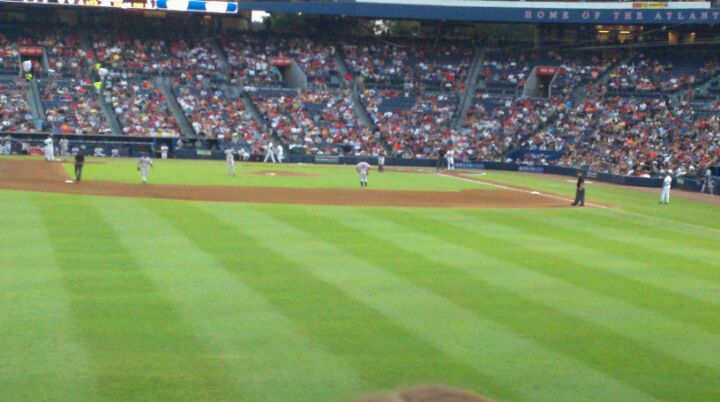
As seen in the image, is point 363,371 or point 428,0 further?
point 428,0

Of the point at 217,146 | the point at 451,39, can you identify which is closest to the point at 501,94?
the point at 451,39

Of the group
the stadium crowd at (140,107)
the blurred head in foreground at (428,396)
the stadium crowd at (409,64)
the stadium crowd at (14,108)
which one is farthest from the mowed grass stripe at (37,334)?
the stadium crowd at (409,64)

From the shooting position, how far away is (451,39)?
7250cm

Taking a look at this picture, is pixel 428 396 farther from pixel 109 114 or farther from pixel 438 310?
pixel 109 114

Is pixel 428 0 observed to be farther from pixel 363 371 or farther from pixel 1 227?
pixel 363 371

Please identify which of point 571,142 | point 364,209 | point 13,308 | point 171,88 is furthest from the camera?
point 171,88

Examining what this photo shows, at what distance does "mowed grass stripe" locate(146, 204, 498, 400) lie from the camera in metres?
10.9

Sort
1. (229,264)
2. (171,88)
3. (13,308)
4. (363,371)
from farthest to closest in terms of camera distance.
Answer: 1. (171,88)
2. (229,264)
3. (13,308)
4. (363,371)

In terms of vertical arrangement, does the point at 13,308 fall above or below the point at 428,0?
below

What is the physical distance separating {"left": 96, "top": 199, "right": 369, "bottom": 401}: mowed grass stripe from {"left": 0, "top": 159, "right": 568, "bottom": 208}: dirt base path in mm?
10190

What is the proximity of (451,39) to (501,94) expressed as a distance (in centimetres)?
788

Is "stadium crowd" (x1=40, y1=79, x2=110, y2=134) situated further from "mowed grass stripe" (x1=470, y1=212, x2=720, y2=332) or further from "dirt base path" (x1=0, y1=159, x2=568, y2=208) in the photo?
"mowed grass stripe" (x1=470, y1=212, x2=720, y2=332)

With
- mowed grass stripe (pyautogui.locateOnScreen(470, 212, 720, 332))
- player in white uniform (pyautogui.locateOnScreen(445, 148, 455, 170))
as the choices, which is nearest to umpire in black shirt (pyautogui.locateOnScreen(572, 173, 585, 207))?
Result: mowed grass stripe (pyautogui.locateOnScreen(470, 212, 720, 332))

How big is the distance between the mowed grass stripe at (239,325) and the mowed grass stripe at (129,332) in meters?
0.28
